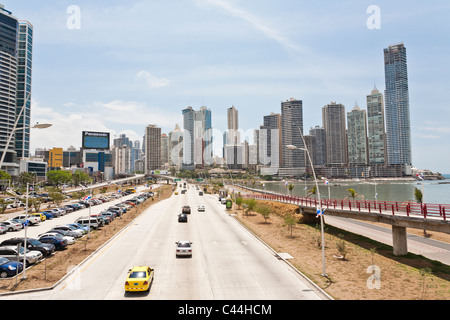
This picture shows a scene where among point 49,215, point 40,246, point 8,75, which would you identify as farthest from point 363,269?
point 8,75

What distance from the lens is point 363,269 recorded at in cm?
2330

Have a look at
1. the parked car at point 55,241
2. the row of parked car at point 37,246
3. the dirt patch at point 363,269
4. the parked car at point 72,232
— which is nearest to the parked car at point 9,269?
the row of parked car at point 37,246

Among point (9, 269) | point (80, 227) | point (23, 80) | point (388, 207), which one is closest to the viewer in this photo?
point (9, 269)

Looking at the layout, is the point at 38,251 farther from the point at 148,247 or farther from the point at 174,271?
the point at 174,271

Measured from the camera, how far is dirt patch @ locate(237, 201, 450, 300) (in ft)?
59.8

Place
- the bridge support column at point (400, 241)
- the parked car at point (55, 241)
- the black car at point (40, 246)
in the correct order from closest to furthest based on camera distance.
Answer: the black car at point (40, 246)
the parked car at point (55, 241)
the bridge support column at point (400, 241)

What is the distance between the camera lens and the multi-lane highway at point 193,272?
17.3 m

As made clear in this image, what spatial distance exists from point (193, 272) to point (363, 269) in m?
14.0

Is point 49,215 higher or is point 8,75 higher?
point 8,75

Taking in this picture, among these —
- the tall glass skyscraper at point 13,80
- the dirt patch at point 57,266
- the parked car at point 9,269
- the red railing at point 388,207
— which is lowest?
the dirt patch at point 57,266

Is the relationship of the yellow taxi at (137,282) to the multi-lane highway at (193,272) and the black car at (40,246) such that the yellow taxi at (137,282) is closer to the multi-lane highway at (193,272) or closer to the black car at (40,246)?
the multi-lane highway at (193,272)

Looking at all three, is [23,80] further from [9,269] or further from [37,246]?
[9,269]

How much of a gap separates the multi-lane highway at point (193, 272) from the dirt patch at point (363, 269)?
1.88 metres

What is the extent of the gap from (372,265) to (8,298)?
27.4 m
